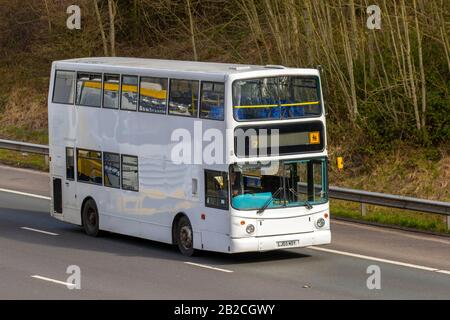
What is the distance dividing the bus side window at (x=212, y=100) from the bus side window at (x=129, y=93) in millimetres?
2389

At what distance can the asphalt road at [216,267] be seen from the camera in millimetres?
18531

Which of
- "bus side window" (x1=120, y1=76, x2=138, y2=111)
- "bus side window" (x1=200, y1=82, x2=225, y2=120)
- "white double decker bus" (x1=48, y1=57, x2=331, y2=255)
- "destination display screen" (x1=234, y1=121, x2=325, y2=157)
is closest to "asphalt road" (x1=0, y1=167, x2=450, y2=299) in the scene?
"white double decker bus" (x1=48, y1=57, x2=331, y2=255)

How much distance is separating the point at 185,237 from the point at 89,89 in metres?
4.47

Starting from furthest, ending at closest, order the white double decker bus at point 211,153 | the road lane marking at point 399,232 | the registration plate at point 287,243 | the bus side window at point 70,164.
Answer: the bus side window at point 70,164 → the road lane marking at point 399,232 → the registration plate at point 287,243 → the white double decker bus at point 211,153

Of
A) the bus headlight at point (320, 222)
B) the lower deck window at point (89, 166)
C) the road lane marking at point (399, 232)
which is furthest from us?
the lower deck window at point (89, 166)

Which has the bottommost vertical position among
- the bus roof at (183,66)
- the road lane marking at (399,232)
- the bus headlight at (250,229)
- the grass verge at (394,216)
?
the road lane marking at (399,232)

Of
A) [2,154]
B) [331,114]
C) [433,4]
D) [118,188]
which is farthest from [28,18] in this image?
[118,188]

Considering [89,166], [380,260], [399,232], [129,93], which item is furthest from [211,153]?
[399,232]

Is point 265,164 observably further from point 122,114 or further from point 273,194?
point 122,114

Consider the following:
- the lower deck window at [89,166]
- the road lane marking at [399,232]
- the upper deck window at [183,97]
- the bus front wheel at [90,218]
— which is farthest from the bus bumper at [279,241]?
the bus front wheel at [90,218]

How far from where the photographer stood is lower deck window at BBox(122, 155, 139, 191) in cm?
2384

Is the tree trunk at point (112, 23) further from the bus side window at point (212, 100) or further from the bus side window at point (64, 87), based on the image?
the bus side window at point (212, 100)

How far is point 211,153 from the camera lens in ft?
70.1

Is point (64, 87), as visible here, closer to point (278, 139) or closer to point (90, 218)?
point (90, 218)
